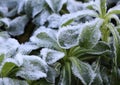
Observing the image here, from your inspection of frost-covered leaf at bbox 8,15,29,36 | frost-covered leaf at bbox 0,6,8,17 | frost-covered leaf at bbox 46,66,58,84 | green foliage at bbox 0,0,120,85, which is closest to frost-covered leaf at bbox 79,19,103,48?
green foliage at bbox 0,0,120,85

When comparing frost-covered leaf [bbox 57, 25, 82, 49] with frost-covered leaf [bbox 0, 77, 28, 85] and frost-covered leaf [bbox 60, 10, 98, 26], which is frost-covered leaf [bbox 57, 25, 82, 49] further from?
frost-covered leaf [bbox 0, 77, 28, 85]

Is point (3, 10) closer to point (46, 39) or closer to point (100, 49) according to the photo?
point (46, 39)

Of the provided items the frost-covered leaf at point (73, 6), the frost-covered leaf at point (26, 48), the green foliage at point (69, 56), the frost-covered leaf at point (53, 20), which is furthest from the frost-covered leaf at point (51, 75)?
the frost-covered leaf at point (73, 6)

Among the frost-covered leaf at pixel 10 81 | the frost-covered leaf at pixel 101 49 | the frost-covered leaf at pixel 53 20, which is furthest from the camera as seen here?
the frost-covered leaf at pixel 53 20

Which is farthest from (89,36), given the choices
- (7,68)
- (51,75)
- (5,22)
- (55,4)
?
(5,22)

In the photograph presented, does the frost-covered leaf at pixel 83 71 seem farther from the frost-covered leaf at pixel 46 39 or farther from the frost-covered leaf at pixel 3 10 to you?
the frost-covered leaf at pixel 3 10
